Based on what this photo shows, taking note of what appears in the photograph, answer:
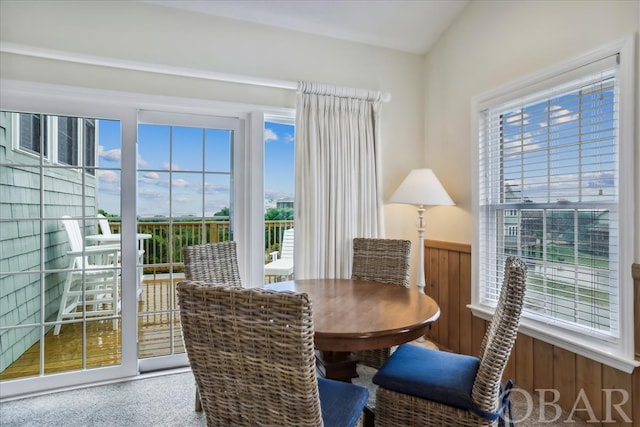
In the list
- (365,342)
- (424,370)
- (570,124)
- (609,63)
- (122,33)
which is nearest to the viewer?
(365,342)

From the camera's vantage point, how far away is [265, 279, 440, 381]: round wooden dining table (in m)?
1.41

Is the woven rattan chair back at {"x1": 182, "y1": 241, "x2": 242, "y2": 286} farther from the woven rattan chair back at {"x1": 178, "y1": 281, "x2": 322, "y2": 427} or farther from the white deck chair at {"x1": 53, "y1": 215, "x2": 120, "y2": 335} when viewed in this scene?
the woven rattan chair back at {"x1": 178, "y1": 281, "x2": 322, "y2": 427}

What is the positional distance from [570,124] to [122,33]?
308 centimetres

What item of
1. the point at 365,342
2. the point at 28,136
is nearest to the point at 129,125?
the point at 28,136

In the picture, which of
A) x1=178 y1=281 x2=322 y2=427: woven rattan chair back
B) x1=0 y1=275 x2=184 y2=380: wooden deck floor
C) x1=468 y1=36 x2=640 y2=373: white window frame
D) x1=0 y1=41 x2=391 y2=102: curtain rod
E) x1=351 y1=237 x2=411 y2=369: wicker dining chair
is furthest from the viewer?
x1=351 y1=237 x2=411 y2=369: wicker dining chair

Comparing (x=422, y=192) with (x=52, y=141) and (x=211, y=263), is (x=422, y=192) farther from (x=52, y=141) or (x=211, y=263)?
(x=52, y=141)

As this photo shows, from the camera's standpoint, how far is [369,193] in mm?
3094

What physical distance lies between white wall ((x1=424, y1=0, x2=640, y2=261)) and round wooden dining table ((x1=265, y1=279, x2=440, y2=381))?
46.9 inches

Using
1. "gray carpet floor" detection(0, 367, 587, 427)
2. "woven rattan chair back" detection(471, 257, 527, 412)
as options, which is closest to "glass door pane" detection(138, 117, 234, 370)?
"gray carpet floor" detection(0, 367, 587, 427)

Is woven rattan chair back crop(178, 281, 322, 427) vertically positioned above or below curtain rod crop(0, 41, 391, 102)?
below

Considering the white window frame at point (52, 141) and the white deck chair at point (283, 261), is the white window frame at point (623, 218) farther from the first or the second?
the white window frame at point (52, 141)

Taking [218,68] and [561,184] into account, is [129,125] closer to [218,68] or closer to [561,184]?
[218,68]

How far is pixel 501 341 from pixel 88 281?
105 inches

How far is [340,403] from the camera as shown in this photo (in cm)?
137
